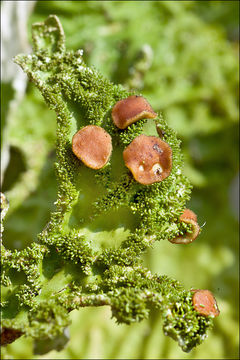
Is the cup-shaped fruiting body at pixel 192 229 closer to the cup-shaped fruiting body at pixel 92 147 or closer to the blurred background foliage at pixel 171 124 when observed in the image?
the cup-shaped fruiting body at pixel 92 147

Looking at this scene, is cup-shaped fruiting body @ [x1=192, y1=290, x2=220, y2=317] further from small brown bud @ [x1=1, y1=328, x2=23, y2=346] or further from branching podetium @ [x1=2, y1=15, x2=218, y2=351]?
small brown bud @ [x1=1, y1=328, x2=23, y2=346]

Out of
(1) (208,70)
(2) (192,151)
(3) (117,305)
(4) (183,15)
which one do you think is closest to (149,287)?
(3) (117,305)

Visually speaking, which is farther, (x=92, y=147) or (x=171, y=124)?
(x=171, y=124)

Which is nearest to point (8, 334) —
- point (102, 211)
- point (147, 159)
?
point (102, 211)

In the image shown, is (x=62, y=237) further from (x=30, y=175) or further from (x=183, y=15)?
(x=183, y=15)

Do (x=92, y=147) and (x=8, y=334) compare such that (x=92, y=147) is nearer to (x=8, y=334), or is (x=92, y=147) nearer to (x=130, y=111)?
(x=130, y=111)

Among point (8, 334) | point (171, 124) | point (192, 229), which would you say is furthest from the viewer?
point (171, 124)

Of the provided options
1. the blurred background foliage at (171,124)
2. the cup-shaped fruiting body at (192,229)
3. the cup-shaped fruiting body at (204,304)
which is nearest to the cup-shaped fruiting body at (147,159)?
the cup-shaped fruiting body at (192,229)
